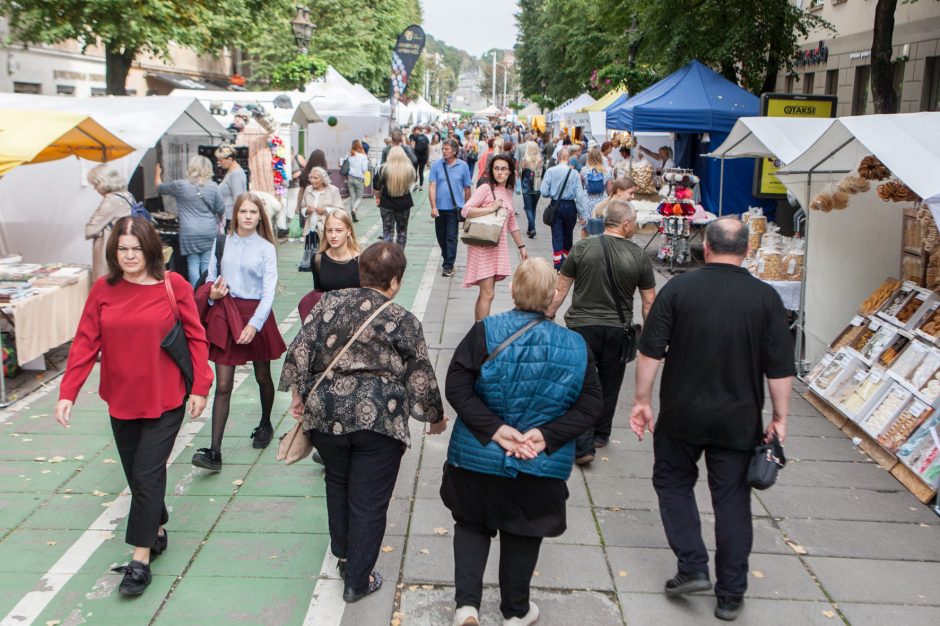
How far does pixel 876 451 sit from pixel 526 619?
11.4 ft

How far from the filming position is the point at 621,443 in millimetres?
6504

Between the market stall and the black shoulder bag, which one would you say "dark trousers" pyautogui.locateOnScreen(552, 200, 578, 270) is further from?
the black shoulder bag

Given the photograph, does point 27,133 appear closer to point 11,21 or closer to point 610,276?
point 610,276

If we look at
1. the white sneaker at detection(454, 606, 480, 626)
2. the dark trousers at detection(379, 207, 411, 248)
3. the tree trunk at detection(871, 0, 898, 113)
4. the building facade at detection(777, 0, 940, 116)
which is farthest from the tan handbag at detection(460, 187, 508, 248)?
the building facade at detection(777, 0, 940, 116)

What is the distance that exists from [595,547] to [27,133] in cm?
611

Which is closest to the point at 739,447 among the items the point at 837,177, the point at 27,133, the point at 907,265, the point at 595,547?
the point at 595,547

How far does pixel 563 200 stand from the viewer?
12.1 m

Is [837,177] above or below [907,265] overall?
above

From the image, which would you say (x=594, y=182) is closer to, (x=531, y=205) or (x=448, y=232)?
(x=448, y=232)

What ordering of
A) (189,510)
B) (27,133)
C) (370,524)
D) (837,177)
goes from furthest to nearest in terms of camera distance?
(837,177) < (27,133) < (189,510) < (370,524)

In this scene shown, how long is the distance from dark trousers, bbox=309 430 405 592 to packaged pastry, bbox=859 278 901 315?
4.83 m

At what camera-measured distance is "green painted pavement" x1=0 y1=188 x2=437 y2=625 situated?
4215 millimetres

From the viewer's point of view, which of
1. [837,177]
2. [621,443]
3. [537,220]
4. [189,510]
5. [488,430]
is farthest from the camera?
[537,220]

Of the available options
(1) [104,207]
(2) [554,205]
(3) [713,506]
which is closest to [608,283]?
(3) [713,506]
